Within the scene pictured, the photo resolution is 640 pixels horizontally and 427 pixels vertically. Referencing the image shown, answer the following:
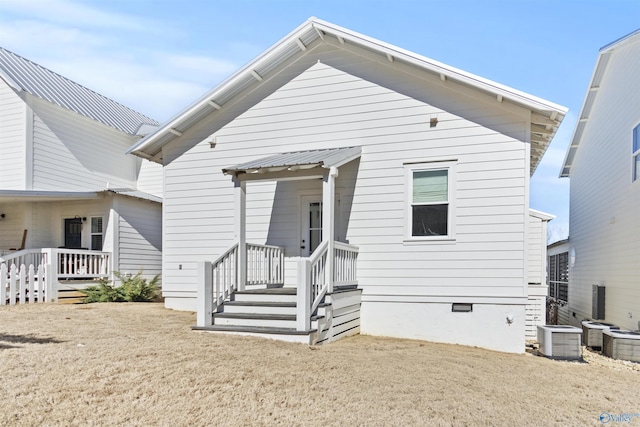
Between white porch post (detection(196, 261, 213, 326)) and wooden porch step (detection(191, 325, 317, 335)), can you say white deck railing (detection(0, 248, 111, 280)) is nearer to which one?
white porch post (detection(196, 261, 213, 326))

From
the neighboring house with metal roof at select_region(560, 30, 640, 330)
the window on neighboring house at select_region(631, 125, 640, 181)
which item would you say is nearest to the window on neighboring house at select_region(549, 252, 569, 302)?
the neighboring house with metal roof at select_region(560, 30, 640, 330)

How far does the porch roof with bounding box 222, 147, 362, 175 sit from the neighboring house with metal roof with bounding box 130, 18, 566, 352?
0.15ft

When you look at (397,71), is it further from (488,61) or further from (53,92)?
(53,92)

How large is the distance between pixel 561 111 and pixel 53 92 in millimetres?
15260

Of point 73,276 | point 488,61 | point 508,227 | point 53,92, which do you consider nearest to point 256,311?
point 508,227

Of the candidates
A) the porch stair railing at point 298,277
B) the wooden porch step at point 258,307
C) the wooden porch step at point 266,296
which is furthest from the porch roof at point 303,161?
the wooden porch step at point 258,307

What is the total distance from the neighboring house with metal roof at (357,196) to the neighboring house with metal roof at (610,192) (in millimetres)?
2392

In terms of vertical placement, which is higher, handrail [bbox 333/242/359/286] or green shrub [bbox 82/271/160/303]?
handrail [bbox 333/242/359/286]

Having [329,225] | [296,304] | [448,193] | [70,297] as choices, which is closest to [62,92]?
[70,297]

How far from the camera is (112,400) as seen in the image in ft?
13.3

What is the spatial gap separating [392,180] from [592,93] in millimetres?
9088

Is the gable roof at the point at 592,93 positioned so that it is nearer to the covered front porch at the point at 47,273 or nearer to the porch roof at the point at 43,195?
the porch roof at the point at 43,195

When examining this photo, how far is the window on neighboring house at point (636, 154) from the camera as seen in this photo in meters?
9.88

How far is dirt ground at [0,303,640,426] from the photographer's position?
3922mm
